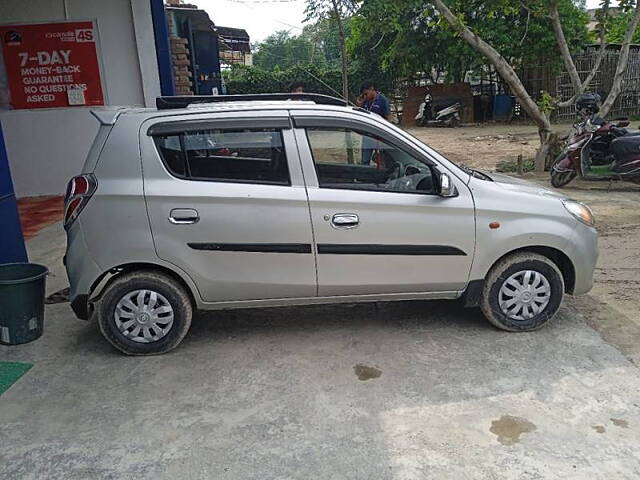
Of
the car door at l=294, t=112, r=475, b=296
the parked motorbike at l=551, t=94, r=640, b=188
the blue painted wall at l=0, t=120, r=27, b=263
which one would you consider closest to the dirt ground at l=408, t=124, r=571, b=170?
the parked motorbike at l=551, t=94, r=640, b=188

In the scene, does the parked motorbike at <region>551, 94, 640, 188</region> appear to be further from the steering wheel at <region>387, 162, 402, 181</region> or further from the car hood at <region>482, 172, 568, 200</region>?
the steering wheel at <region>387, 162, 402, 181</region>

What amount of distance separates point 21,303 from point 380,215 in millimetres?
2701

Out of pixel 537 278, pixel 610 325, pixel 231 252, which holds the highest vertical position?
pixel 231 252

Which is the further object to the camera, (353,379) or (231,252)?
(231,252)

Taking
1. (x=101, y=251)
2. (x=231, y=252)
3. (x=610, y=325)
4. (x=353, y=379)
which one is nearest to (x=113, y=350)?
(x=101, y=251)

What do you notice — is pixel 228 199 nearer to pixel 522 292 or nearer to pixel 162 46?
pixel 522 292

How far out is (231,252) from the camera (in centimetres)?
384

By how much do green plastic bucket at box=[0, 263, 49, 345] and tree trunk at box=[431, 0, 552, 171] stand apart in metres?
7.60

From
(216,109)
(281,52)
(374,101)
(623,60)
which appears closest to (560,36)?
(623,60)

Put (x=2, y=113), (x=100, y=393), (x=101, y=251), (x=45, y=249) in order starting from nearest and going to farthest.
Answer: (x=100, y=393), (x=101, y=251), (x=45, y=249), (x=2, y=113)

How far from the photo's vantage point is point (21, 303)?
4.08 metres

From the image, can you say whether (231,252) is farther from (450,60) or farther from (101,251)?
(450,60)

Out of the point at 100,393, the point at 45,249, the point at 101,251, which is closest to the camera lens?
the point at 100,393

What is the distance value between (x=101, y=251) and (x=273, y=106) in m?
1.55
